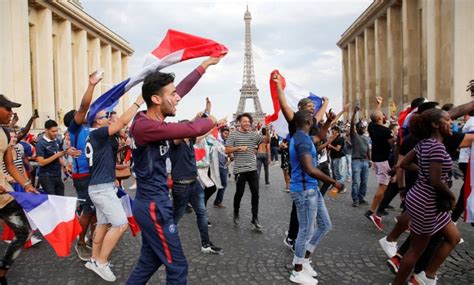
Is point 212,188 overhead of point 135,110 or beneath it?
beneath

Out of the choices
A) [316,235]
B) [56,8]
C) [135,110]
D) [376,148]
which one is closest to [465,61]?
[376,148]

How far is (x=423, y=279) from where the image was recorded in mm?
3898

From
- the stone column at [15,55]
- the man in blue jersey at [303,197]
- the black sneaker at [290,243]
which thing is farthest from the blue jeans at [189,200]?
the stone column at [15,55]

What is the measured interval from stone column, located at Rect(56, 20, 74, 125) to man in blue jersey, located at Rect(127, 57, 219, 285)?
40705mm

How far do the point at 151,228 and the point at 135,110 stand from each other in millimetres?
1013

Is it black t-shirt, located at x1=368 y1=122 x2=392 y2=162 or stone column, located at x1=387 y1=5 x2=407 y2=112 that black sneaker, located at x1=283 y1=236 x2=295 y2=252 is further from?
stone column, located at x1=387 y1=5 x2=407 y2=112

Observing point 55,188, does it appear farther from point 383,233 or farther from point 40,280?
point 383,233

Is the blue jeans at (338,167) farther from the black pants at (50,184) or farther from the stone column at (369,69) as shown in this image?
the stone column at (369,69)

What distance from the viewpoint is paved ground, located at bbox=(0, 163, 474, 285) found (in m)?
4.43

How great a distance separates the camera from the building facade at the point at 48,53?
95.7 feet

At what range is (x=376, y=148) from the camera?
7430 millimetres

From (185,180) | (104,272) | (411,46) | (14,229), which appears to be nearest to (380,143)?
(185,180)

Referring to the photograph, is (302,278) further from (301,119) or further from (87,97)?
(87,97)

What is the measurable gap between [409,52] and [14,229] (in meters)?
36.1
